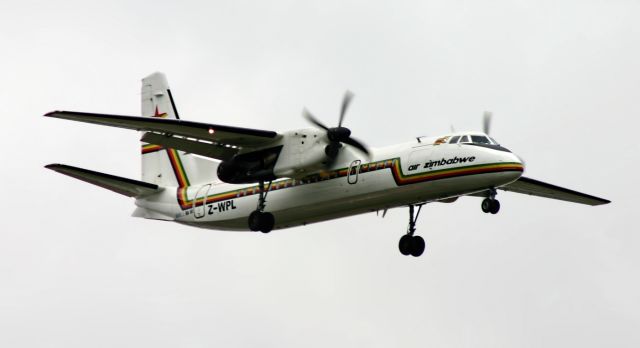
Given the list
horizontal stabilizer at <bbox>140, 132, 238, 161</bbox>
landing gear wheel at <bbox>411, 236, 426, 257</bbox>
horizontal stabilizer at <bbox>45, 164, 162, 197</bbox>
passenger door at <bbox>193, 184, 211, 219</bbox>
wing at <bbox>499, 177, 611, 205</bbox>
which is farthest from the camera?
wing at <bbox>499, 177, 611, 205</bbox>

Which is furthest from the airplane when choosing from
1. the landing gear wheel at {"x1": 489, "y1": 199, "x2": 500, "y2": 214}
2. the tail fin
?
the tail fin

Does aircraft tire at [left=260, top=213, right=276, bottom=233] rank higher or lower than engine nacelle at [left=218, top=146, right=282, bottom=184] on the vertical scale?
lower

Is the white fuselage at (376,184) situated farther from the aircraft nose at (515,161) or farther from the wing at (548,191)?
the wing at (548,191)

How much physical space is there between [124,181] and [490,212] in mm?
10875

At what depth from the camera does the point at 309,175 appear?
29.1m

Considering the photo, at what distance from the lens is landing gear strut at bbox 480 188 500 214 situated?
2716cm

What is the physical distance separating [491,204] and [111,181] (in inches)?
429

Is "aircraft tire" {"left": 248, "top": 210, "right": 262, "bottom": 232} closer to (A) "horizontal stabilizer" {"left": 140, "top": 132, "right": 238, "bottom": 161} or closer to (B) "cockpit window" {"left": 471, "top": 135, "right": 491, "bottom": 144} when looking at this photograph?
(A) "horizontal stabilizer" {"left": 140, "top": 132, "right": 238, "bottom": 161}

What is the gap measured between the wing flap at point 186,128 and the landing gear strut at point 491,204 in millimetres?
5872

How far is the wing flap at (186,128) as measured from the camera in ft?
89.4

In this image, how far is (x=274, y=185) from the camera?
1184 inches

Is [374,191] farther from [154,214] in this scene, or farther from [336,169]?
[154,214]

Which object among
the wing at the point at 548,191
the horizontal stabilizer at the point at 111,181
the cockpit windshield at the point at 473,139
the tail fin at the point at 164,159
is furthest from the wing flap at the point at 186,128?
the wing at the point at 548,191

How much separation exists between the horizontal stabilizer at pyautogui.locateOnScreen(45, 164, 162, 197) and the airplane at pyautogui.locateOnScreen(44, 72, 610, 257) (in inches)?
1.2
